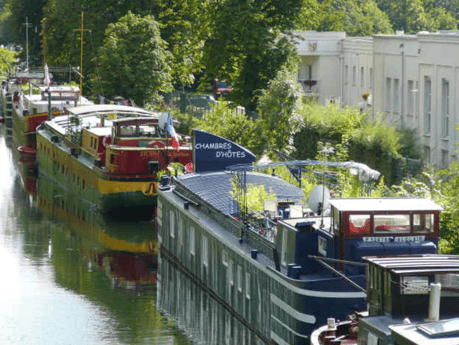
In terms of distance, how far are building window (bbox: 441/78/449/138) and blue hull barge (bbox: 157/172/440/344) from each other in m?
14.4

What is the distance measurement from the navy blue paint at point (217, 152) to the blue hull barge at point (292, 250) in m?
3.41

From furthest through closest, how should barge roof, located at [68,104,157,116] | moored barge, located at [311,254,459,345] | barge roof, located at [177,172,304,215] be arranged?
barge roof, located at [68,104,157,116]
barge roof, located at [177,172,304,215]
moored barge, located at [311,254,459,345]

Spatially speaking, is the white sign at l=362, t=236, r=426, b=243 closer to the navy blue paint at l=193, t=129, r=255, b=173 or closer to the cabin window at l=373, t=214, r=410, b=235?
the cabin window at l=373, t=214, r=410, b=235

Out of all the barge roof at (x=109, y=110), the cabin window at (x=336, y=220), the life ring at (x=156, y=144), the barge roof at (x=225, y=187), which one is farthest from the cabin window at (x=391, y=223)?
the barge roof at (x=109, y=110)

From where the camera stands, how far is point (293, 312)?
24.8 meters

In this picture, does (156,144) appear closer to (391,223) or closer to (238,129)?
(238,129)

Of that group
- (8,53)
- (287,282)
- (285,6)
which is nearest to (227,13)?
(285,6)

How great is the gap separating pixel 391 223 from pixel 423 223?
26.4 inches

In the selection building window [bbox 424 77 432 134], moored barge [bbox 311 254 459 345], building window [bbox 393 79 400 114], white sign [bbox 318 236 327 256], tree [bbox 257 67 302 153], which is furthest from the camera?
building window [bbox 393 79 400 114]

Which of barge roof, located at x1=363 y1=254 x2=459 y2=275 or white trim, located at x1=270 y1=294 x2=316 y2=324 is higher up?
barge roof, located at x1=363 y1=254 x2=459 y2=275

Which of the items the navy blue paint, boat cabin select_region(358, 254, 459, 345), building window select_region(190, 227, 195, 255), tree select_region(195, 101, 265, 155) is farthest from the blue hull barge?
tree select_region(195, 101, 265, 155)

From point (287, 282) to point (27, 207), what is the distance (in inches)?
1191

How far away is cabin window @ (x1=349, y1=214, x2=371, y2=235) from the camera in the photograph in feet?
78.9

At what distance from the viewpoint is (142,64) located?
72.2 meters
